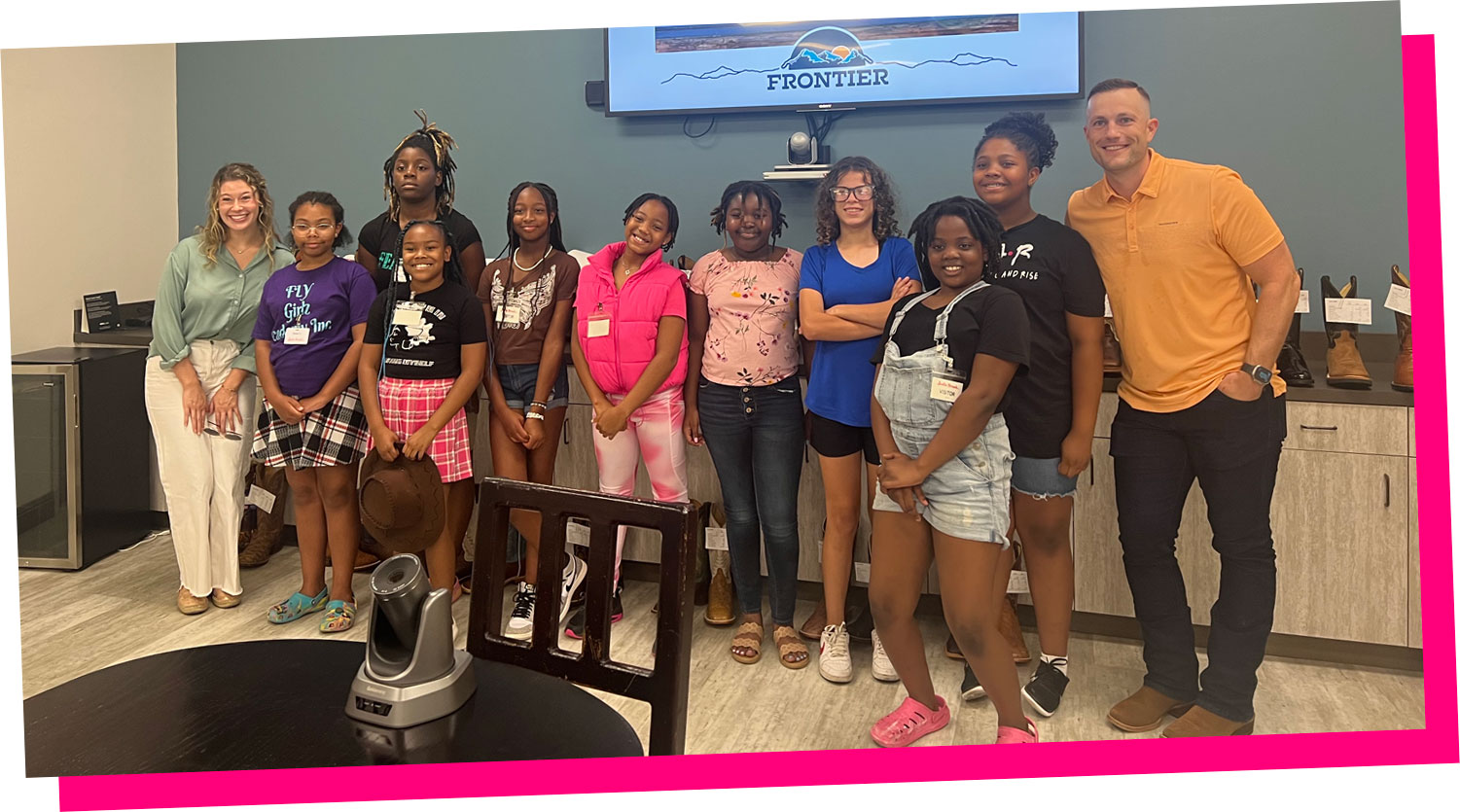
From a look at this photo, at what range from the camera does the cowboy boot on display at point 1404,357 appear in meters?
2.76

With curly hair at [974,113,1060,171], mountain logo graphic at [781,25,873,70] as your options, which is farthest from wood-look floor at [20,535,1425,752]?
mountain logo graphic at [781,25,873,70]

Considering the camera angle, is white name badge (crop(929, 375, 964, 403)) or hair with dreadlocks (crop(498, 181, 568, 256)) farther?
hair with dreadlocks (crop(498, 181, 568, 256))

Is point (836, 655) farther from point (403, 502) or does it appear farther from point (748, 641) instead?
point (403, 502)

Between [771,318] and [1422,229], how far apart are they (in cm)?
156

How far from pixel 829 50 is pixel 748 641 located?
2.00m

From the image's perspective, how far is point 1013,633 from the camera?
2.99 meters

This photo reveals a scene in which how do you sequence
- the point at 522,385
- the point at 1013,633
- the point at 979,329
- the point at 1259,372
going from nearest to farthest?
the point at 979,329 < the point at 1259,372 < the point at 1013,633 < the point at 522,385

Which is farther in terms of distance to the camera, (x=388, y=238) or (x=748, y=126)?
(x=748, y=126)

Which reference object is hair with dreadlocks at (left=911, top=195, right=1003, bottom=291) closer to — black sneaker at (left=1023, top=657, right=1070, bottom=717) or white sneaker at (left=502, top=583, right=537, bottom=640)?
black sneaker at (left=1023, top=657, right=1070, bottom=717)

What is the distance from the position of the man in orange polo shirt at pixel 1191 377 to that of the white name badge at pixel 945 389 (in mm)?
518

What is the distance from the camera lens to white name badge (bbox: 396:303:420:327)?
121 inches

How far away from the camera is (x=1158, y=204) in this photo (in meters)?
2.46

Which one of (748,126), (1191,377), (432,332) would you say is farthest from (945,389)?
(748,126)

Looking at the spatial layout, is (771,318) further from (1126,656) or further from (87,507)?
(87,507)
